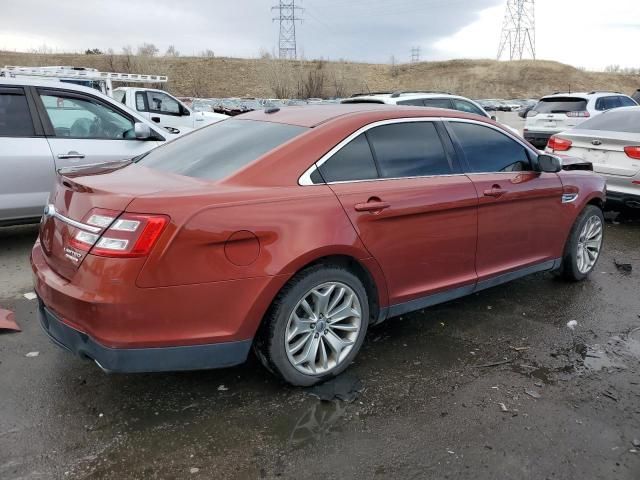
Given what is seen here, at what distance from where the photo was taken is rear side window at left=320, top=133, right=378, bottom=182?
10.7 ft

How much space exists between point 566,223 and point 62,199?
3.86 meters

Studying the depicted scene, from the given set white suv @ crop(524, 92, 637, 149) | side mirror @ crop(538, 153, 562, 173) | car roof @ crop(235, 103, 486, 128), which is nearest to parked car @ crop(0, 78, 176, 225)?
car roof @ crop(235, 103, 486, 128)

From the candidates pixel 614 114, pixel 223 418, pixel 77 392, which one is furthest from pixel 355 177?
pixel 614 114

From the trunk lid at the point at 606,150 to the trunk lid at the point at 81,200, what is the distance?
6.04m

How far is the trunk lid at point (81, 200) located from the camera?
2750 millimetres

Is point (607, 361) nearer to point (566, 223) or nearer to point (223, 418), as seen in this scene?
point (566, 223)

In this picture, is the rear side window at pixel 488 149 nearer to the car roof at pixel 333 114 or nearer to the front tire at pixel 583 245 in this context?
the car roof at pixel 333 114

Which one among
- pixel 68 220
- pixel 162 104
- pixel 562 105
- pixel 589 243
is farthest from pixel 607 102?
pixel 68 220

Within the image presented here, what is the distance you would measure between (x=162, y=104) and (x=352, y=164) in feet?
44.7

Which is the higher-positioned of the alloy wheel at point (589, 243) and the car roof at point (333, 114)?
the car roof at point (333, 114)

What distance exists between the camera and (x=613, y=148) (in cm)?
719

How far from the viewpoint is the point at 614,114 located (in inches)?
314

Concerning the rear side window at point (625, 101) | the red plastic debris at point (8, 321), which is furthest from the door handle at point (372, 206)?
the rear side window at point (625, 101)

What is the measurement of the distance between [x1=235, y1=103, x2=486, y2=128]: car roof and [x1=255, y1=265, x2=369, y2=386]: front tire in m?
0.99
